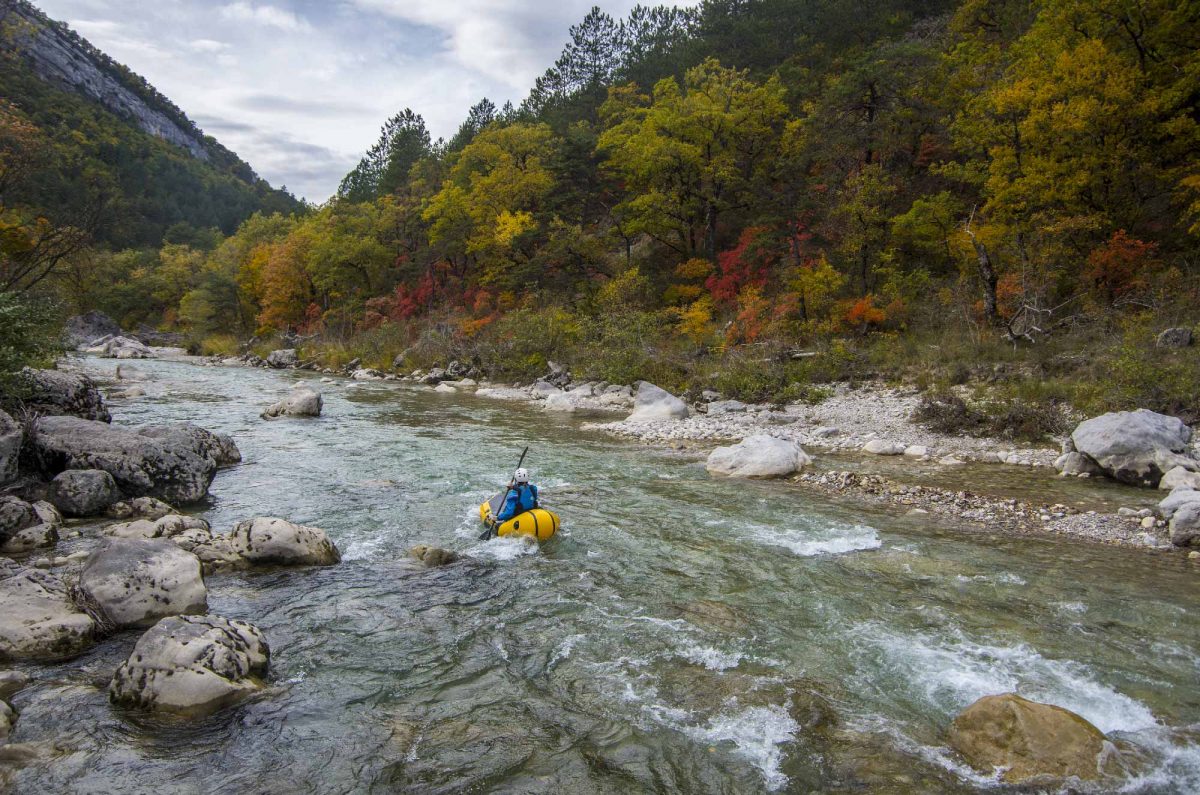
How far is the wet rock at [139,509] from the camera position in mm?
9141

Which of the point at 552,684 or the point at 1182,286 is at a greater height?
the point at 1182,286

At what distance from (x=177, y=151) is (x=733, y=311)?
13720 centimetres

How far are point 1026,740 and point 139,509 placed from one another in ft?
35.5

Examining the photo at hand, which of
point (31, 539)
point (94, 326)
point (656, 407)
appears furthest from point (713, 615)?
point (94, 326)

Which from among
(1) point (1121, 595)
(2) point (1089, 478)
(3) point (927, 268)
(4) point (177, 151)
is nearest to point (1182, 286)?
(3) point (927, 268)

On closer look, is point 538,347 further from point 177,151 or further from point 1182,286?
point 177,151

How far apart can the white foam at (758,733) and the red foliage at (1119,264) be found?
64.3 feet

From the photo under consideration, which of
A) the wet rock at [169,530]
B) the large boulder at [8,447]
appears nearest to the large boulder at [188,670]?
the wet rock at [169,530]

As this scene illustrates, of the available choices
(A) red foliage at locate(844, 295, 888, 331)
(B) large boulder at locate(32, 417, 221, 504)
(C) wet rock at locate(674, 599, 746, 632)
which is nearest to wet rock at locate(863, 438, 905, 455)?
(C) wet rock at locate(674, 599, 746, 632)

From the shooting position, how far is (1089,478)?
36.7 feet

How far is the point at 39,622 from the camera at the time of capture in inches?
213

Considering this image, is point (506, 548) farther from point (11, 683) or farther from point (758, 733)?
point (11, 683)

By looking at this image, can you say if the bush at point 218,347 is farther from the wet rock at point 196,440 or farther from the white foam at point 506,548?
the white foam at point 506,548

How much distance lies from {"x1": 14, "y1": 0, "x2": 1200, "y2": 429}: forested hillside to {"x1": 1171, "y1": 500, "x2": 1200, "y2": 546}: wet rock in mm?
6183
